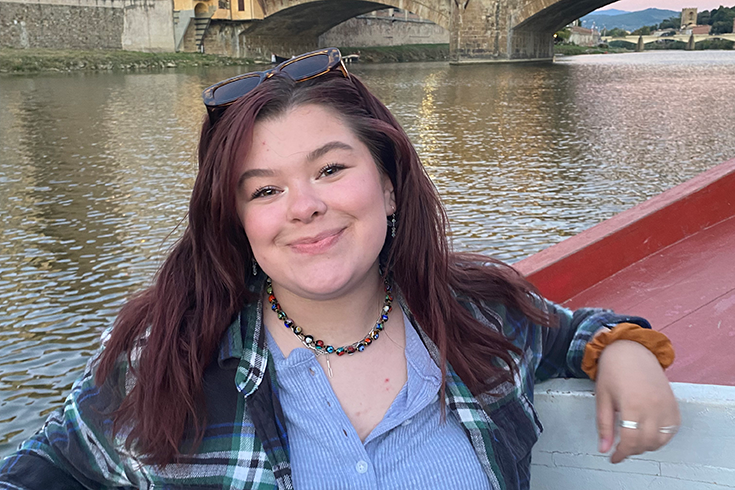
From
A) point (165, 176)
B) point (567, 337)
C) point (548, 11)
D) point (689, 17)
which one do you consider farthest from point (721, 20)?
point (567, 337)

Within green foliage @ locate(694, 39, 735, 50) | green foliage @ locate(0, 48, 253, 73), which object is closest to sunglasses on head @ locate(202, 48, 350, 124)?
green foliage @ locate(0, 48, 253, 73)

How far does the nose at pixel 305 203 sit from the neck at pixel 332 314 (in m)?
0.14

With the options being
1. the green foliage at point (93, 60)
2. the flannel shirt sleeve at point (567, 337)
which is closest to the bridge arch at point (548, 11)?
the green foliage at point (93, 60)

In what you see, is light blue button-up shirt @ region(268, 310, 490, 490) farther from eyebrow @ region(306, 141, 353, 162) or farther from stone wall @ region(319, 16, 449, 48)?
stone wall @ region(319, 16, 449, 48)

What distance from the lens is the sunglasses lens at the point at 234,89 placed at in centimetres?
100

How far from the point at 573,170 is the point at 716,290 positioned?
4363 mm

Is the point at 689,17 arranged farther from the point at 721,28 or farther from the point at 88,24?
the point at 88,24

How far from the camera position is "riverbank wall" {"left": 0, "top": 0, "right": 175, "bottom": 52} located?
67.8 feet

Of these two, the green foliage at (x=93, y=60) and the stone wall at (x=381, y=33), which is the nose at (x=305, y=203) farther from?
the stone wall at (x=381, y=33)

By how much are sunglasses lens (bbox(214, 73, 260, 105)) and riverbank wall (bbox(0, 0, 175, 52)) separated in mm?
22258

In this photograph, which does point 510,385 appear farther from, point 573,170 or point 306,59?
point 573,170

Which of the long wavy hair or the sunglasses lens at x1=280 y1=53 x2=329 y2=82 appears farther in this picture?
the sunglasses lens at x1=280 y1=53 x2=329 y2=82

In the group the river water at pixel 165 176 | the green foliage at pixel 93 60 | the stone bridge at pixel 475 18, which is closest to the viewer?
the river water at pixel 165 176

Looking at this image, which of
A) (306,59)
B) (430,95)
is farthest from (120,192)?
(430,95)
